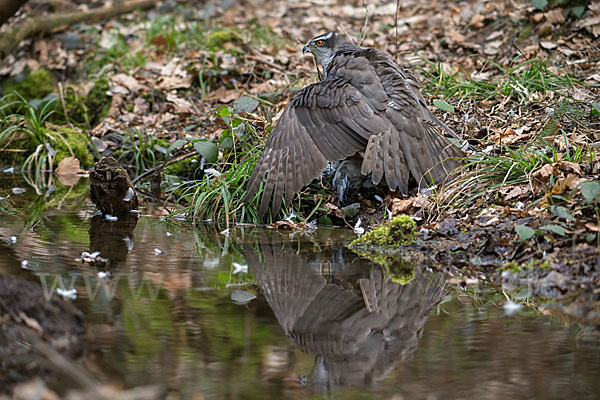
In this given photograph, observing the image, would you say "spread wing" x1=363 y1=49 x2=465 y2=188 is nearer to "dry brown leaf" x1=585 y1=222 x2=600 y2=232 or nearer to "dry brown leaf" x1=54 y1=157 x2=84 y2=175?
"dry brown leaf" x1=585 y1=222 x2=600 y2=232

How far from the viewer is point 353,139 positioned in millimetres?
5270

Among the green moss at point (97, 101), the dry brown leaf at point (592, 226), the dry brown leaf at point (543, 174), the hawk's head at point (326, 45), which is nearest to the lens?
the dry brown leaf at point (592, 226)

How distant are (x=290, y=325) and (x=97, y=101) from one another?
609cm

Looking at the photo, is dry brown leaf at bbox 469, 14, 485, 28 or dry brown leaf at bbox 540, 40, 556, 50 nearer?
dry brown leaf at bbox 540, 40, 556, 50

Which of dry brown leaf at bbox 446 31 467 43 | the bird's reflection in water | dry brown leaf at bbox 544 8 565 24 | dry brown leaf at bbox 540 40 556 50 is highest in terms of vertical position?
dry brown leaf at bbox 544 8 565 24

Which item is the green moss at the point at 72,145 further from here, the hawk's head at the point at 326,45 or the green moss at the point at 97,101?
the hawk's head at the point at 326,45

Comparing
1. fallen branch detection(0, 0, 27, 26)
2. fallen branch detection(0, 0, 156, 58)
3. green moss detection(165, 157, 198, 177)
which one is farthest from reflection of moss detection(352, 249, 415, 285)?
fallen branch detection(0, 0, 156, 58)

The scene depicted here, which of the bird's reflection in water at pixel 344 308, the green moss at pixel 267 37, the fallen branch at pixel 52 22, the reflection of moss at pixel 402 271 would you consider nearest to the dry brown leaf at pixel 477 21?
the green moss at pixel 267 37

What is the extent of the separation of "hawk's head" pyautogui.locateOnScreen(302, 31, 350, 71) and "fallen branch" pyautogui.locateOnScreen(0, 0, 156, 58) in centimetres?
497

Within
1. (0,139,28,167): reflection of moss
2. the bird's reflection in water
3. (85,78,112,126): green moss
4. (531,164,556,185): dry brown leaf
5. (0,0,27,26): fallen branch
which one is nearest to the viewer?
the bird's reflection in water

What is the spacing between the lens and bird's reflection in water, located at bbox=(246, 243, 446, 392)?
9.84 feet

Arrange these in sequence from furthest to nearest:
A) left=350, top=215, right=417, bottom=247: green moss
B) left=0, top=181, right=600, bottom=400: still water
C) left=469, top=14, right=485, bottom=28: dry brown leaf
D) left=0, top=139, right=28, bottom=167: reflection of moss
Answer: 1. left=469, top=14, right=485, bottom=28: dry brown leaf
2. left=0, top=139, right=28, bottom=167: reflection of moss
3. left=350, top=215, right=417, bottom=247: green moss
4. left=0, top=181, right=600, bottom=400: still water

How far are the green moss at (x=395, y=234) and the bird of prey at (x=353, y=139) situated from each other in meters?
0.40

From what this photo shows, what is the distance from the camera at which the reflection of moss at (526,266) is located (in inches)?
157
